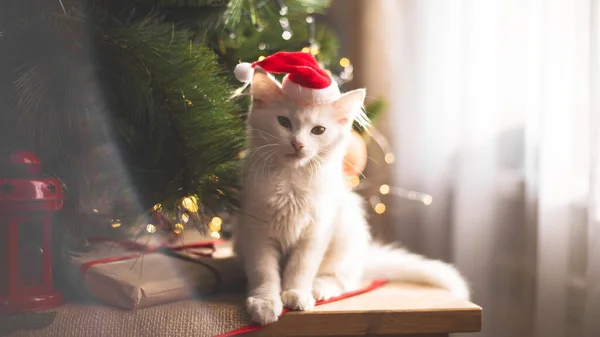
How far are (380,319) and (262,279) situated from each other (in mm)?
202

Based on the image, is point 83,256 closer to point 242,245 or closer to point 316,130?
point 242,245

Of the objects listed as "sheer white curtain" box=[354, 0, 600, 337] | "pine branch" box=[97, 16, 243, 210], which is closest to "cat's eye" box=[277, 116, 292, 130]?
"pine branch" box=[97, 16, 243, 210]

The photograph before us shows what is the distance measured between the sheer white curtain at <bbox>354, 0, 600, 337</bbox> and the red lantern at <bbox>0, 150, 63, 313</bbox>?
0.92 metres

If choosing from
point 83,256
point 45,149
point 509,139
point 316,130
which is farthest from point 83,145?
point 509,139

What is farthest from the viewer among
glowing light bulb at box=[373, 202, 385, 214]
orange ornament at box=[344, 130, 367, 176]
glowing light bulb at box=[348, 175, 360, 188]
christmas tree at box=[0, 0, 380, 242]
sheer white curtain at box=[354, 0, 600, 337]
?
glowing light bulb at box=[373, 202, 385, 214]

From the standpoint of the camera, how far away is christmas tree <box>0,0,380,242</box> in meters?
0.69

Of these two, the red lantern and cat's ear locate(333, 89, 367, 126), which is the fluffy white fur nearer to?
cat's ear locate(333, 89, 367, 126)

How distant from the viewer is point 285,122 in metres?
0.87

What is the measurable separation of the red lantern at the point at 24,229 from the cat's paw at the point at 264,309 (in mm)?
305

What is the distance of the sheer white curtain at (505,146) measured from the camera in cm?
103

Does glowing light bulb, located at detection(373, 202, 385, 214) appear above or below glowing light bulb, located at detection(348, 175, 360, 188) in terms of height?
below

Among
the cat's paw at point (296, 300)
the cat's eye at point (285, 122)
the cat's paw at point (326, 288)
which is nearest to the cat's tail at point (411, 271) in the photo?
the cat's paw at point (326, 288)

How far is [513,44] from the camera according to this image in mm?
1192

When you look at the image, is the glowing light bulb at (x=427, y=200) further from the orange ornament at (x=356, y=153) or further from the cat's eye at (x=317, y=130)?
the cat's eye at (x=317, y=130)
